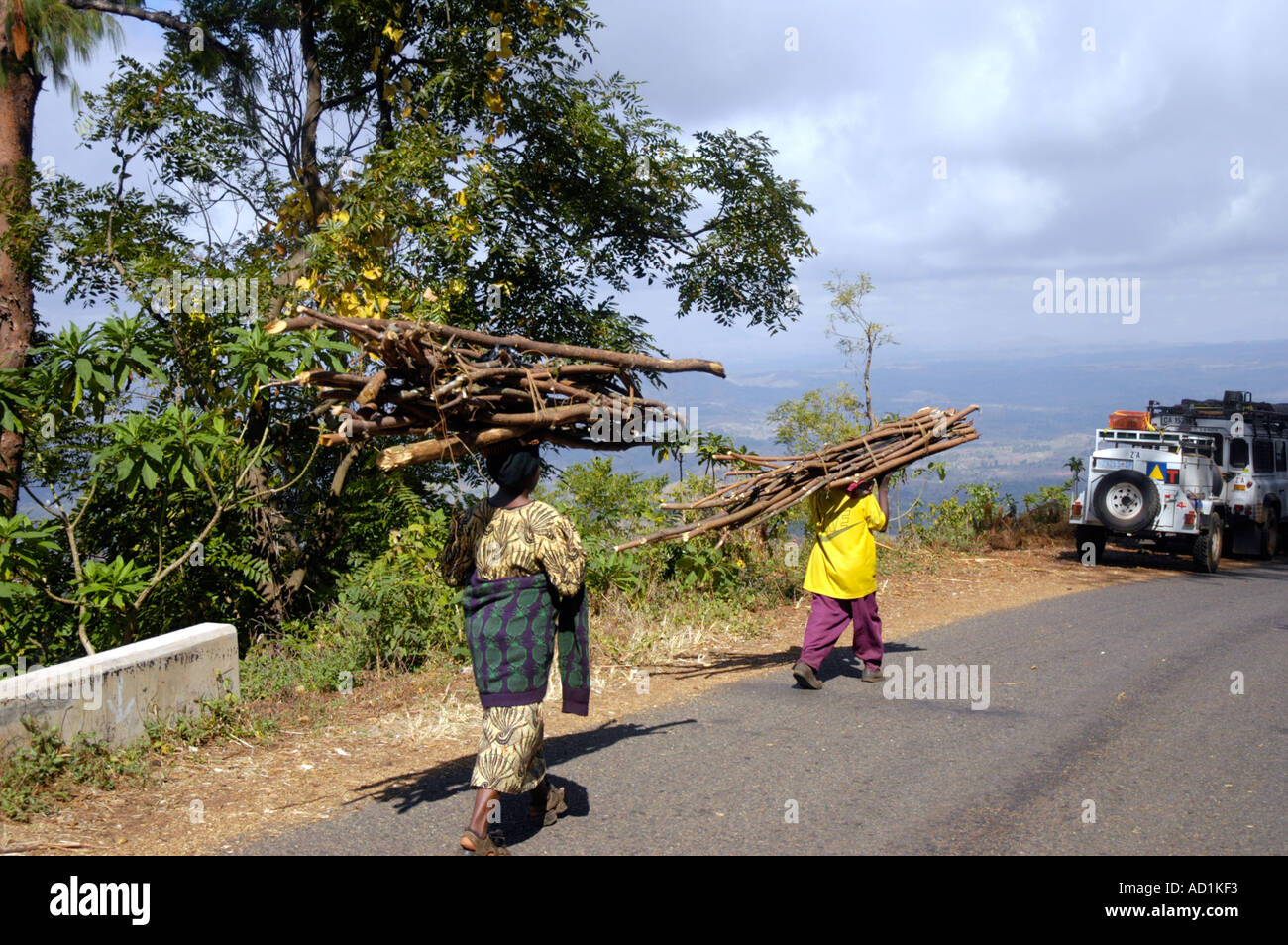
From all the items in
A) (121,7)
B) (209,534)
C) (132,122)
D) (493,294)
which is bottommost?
(209,534)

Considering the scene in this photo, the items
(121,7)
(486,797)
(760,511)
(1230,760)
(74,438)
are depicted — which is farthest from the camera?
(121,7)

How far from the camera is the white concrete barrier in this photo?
17.1ft

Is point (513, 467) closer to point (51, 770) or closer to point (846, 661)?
point (51, 770)

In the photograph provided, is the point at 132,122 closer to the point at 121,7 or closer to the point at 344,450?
the point at 121,7

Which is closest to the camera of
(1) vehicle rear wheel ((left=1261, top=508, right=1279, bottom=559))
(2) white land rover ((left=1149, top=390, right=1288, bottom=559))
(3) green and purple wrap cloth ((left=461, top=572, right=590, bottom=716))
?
(3) green and purple wrap cloth ((left=461, top=572, right=590, bottom=716))

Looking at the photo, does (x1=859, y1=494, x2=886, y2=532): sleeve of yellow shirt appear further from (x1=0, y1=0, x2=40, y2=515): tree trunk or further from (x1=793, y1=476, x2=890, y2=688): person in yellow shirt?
(x1=0, y1=0, x2=40, y2=515): tree trunk

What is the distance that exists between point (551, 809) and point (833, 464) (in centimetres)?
365

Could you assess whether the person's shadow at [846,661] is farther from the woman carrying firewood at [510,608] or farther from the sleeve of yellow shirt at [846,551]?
the woman carrying firewood at [510,608]

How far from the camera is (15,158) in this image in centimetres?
1053

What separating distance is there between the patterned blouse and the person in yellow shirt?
317 cm

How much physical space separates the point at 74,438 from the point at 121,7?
629 centimetres

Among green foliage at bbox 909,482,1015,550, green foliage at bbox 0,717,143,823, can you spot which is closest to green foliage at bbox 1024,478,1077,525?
green foliage at bbox 909,482,1015,550
